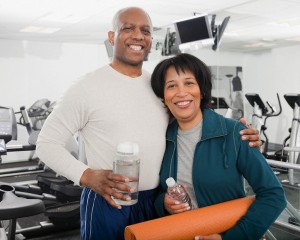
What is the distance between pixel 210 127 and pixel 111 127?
Answer: 41 cm

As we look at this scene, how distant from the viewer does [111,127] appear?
4.87 feet

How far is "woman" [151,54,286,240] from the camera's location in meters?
1.28

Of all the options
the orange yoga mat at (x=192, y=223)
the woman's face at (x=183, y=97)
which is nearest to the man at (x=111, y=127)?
the woman's face at (x=183, y=97)

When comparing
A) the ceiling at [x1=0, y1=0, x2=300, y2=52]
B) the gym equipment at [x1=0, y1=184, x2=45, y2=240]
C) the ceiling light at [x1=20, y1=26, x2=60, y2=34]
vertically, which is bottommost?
the gym equipment at [x1=0, y1=184, x2=45, y2=240]

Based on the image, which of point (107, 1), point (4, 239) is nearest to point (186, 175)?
point (4, 239)

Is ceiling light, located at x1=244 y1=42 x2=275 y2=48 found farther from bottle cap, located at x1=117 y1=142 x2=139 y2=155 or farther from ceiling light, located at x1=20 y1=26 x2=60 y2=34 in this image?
bottle cap, located at x1=117 y1=142 x2=139 y2=155

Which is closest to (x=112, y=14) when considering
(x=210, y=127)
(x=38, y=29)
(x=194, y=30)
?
(x=194, y=30)

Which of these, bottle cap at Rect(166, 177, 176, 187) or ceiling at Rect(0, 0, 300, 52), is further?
ceiling at Rect(0, 0, 300, 52)

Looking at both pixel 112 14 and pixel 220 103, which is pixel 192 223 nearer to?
pixel 112 14

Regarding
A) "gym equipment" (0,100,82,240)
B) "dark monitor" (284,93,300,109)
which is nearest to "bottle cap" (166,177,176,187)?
"gym equipment" (0,100,82,240)

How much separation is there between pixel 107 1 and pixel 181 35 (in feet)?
3.84

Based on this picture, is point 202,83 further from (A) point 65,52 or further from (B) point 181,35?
(A) point 65,52

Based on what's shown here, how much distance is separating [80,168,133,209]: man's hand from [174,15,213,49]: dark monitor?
12.8ft

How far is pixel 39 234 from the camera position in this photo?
361 centimetres
